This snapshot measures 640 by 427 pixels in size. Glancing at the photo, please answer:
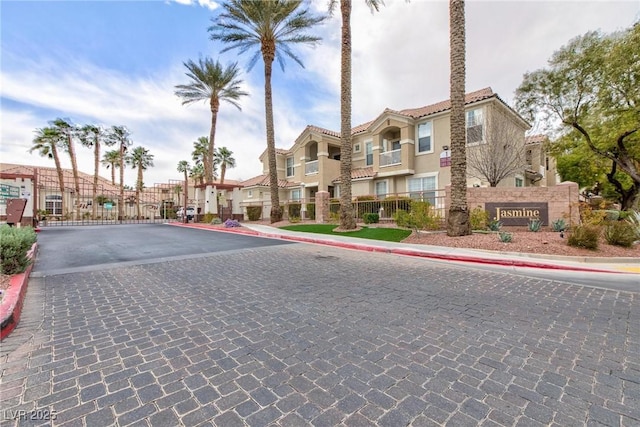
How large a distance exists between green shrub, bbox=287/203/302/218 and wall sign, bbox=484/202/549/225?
15288 millimetres

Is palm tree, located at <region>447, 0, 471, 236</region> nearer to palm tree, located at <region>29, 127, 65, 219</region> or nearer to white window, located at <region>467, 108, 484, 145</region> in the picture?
white window, located at <region>467, 108, 484, 145</region>

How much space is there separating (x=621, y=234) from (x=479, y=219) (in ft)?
15.1

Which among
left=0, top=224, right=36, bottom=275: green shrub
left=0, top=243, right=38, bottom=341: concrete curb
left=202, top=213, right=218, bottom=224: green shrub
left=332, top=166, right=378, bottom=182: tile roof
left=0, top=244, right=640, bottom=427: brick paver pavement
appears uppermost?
left=332, top=166, right=378, bottom=182: tile roof

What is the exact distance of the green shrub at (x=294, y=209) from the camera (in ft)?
84.8

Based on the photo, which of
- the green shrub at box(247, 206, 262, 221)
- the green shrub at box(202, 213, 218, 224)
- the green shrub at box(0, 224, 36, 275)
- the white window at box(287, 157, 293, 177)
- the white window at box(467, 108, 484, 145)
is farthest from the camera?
the white window at box(287, 157, 293, 177)

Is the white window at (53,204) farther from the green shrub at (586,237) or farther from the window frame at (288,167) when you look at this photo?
the green shrub at (586,237)

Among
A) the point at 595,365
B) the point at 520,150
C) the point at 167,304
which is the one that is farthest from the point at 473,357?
the point at 520,150

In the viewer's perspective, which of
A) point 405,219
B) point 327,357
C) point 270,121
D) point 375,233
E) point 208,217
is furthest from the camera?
point 208,217

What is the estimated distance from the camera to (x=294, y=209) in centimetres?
2605

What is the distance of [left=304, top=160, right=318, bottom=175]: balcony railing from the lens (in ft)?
94.2

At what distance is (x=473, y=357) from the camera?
325 centimetres

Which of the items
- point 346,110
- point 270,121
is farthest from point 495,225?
point 270,121

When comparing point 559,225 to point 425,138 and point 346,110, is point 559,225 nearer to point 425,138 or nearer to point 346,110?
point 346,110

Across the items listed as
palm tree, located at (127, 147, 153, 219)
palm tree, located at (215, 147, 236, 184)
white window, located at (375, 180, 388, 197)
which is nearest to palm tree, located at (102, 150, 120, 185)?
palm tree, located at (127, 147, 153, 219)
